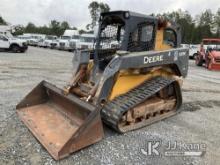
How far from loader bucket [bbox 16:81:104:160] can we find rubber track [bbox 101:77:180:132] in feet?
1.33

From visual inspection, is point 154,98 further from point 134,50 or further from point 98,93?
point 98,93

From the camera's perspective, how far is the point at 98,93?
192 inches

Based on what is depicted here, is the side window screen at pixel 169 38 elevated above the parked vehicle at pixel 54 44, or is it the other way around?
the side window screen at pixel 169 38

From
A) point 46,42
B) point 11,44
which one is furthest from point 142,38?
point 46,42

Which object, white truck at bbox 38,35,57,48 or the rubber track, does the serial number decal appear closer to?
the rubber track

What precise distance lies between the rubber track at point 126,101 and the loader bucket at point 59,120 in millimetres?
405

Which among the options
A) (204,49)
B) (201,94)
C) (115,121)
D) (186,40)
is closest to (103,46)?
(115,121)

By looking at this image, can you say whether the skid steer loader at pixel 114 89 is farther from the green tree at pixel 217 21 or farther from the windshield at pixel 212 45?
the green tree at pixel 217 21

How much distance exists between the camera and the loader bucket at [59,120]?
159 inches

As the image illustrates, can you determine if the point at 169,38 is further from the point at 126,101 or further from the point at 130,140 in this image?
the point at 130,140

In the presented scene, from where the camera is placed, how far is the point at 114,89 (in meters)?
5.09

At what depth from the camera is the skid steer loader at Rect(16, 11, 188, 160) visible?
4.51 m

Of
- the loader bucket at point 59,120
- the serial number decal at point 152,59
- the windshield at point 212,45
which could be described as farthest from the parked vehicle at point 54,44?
the serial number decal at point 152,59

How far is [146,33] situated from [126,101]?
5.22 feet
